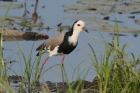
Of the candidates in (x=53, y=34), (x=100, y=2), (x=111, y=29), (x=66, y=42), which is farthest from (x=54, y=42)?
(x=100, y=2)

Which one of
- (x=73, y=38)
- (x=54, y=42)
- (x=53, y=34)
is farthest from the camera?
(x=53, y=34)

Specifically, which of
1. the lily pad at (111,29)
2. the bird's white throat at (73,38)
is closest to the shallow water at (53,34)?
the lily pad at (111,29)

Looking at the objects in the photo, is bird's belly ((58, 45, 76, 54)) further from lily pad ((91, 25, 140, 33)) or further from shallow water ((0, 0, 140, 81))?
lily pad ((91, 25, 140, 33))

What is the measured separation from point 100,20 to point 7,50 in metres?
3.21

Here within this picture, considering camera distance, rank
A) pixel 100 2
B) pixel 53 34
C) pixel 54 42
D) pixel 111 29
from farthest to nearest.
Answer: pixel 100 2 < pixel 111 29 < pixel 53 34 < pixel 54 42

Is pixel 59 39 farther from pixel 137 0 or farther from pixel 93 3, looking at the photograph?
pixel 137 0

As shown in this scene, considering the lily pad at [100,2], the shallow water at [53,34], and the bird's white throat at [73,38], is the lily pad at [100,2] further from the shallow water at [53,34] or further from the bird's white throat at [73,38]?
the bird's white throat at [73,38]

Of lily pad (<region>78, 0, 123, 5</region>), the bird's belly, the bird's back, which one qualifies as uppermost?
lily pad (<region>78, 0, 123, 5</region>)

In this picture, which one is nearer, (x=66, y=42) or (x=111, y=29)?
(x=66, y=42)

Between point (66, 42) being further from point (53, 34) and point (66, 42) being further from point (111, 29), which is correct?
point (111, 29)

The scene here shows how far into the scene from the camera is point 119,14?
12.5 m

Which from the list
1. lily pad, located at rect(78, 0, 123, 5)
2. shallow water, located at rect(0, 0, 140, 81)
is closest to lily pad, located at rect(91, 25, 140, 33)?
shallow water, located at rect(0, 0, 140, 81)

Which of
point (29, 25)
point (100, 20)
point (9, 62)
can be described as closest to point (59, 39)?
point (9, 62)

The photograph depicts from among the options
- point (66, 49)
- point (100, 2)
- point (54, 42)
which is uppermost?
point (100, 2)
